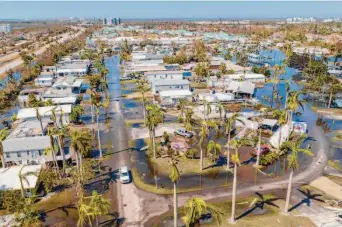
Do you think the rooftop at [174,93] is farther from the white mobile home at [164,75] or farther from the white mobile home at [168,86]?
the white mobile home at [164,75]

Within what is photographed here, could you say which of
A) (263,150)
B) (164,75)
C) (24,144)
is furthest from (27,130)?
(164,75)

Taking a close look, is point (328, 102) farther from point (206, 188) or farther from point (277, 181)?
point (206, 188)

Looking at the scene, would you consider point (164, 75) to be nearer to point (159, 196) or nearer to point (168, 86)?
point (168, 86)

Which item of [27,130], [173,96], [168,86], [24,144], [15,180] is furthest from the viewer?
[168,86]

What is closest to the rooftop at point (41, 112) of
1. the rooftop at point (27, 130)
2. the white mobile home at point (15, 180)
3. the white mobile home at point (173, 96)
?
the rooftop at point (27, 130)

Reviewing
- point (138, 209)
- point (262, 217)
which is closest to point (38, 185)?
point (138, 209)

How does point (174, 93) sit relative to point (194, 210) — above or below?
above

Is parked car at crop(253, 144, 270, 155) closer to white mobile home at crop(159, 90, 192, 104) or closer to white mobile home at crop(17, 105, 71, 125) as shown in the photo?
white mobile home at crop(159, 90, 192, 104)

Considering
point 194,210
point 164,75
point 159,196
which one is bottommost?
point 159,196

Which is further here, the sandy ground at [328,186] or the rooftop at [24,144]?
the rooftop at [24,144]
